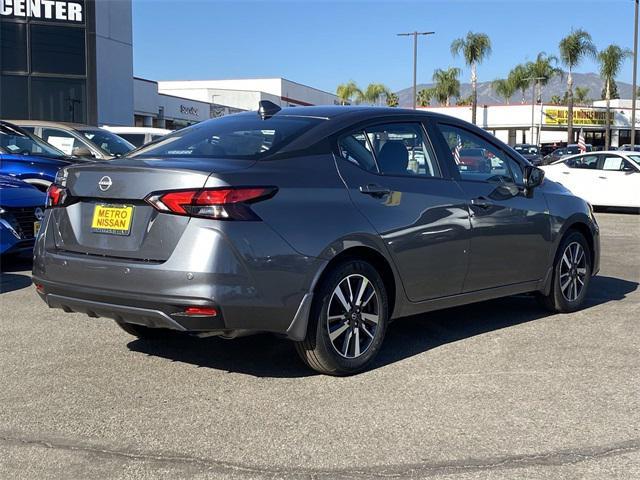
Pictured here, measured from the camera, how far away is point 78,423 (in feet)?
12.5

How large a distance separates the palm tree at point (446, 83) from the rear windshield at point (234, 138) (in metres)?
74.8

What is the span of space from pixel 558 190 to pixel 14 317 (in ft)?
15.3

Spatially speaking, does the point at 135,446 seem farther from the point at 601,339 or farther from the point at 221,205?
the point at 601,339

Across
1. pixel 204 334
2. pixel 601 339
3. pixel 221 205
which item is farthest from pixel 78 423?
pixel 601 339

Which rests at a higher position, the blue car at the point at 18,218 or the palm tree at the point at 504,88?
the palm tree at the point at 504,88

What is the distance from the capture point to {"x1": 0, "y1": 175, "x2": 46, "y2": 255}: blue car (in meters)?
7.94

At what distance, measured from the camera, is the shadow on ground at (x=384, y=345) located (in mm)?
4887

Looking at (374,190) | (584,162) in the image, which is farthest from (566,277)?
(584,162)

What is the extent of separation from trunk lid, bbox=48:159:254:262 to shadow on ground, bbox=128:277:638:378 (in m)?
1.10

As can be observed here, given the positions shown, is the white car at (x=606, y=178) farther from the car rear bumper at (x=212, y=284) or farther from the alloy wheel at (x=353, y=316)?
the car rear bumper at (x=212, y=284)

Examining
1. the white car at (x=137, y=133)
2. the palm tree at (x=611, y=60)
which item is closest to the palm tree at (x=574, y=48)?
the palm tree at (x=611, y=60)

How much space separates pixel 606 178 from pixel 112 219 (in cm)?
1543

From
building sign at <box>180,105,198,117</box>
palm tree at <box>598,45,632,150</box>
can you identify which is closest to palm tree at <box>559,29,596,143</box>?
palm tree at <box>598,45,632,150</box>

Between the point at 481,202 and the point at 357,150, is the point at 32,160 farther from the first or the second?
the point at 481,202
